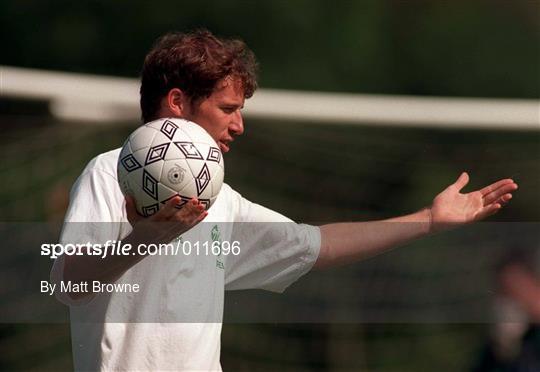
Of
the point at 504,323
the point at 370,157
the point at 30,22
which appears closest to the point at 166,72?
the point at 504,323

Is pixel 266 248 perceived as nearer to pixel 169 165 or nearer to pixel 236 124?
pixel 236 124

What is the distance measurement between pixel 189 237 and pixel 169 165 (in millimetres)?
305

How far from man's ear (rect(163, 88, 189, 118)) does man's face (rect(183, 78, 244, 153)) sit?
0.04 ft

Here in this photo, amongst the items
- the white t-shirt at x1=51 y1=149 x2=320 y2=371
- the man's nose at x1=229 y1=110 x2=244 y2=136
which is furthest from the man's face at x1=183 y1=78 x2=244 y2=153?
the white t-shirt at x1=51 y1=149 x2=320 y2=371

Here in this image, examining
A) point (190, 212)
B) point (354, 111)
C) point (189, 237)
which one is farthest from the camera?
point (354, 111)

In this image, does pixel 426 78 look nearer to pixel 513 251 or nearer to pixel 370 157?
pixel 370 157

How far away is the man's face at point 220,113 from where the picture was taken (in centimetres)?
421

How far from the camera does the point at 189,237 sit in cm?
420

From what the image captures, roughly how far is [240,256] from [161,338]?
56cm

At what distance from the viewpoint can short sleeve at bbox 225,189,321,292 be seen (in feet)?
14.8

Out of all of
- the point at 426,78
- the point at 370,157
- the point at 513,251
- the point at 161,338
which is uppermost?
the point at 426,78

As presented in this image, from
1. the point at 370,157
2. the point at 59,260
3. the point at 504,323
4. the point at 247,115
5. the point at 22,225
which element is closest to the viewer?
the point at 59,260

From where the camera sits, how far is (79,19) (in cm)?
1203

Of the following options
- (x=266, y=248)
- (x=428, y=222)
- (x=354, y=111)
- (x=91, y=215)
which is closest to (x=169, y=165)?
(x=91, y=215)
